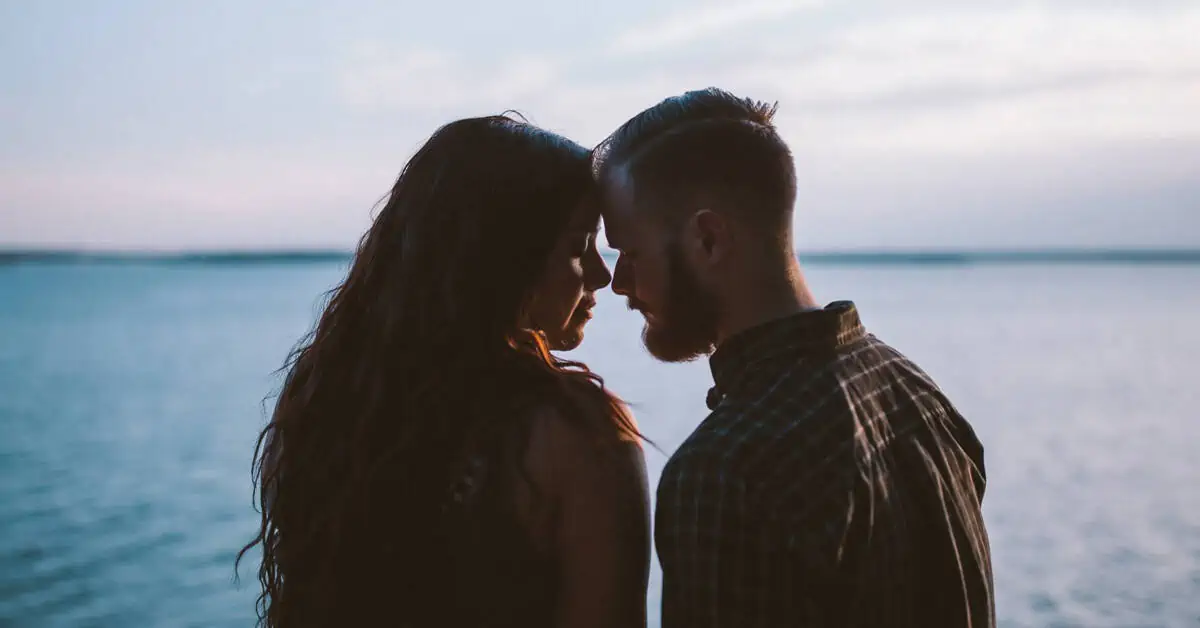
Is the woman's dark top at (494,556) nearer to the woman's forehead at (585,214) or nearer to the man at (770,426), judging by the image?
the man at (770,426)

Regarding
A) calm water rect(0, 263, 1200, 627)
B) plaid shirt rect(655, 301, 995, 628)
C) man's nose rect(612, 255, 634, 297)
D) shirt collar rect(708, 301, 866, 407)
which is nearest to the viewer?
plaid shirt rect(655, 301, 995, 628)

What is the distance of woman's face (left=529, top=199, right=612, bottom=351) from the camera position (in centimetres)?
232

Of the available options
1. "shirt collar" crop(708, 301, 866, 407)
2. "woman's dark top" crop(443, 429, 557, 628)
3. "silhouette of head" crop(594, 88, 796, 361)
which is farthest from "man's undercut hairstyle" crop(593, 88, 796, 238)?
"woman's dark top" crop(443, 429, 557, 628)

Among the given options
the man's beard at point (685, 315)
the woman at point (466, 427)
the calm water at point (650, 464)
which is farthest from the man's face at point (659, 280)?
the calm water at point (650, 464)

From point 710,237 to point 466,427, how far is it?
589mm

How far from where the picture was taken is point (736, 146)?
218cm

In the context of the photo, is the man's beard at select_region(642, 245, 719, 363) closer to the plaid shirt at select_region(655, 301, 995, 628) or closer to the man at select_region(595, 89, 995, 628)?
the man at select_region(595, 89, 995, 628)

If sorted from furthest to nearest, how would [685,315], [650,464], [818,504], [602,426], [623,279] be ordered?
1. [650,464]
2. [623,279]
3. [685,315]
4. [602,426]
5. [818,504]

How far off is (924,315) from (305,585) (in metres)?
40.7

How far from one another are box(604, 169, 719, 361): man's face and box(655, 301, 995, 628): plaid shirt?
0.60 feet

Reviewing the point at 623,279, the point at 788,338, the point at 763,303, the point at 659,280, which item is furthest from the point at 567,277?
the point at 788,338

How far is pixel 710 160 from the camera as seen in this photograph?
2.16 meters

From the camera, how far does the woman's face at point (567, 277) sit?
7.63ft

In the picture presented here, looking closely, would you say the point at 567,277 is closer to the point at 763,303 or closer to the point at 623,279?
the point at 623,279
